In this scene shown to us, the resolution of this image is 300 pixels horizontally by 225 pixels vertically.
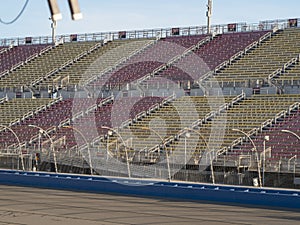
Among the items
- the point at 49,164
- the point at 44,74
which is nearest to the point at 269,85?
the point at 49,164

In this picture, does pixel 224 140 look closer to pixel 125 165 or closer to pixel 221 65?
pixel 125 165

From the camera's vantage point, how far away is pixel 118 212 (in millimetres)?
25656

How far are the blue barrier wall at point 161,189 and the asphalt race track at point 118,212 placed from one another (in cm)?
129

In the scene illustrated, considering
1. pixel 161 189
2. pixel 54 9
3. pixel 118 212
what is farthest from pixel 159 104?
pixel 54 9

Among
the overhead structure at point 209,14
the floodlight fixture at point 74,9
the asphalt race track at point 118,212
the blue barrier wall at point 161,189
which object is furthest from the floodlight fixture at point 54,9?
the overhead structure at point 209,14

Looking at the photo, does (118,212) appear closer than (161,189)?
Yes

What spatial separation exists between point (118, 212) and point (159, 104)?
23319 millimetres

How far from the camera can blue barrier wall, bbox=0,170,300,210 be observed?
28297mm

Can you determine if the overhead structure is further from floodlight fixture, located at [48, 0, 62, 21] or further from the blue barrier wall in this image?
floodlight fixture, located at [48, 0, 62, 21]

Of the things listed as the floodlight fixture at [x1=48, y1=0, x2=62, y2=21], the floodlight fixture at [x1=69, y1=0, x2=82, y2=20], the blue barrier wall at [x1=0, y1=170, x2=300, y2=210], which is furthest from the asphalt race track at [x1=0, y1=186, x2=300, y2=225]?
the floodlight fixture at [x1=69, y1=0, x2=82, y2=20]

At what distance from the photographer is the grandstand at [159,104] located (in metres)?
37.0

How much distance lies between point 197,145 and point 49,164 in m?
9.03

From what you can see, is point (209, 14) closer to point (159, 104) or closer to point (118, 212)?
point (159, 104)

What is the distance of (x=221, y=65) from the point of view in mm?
52812
